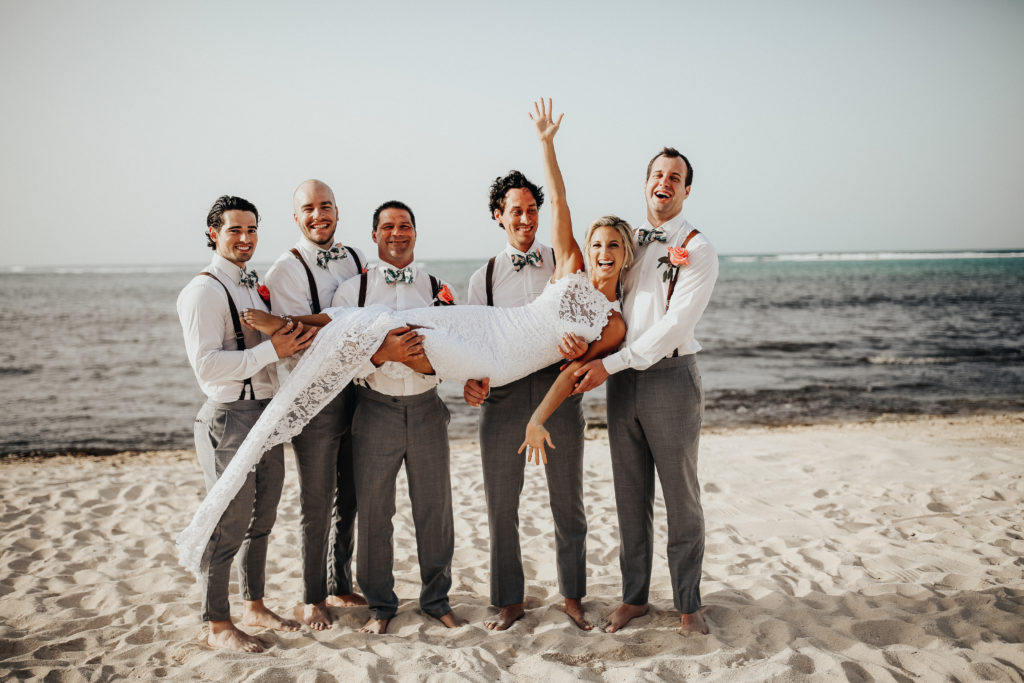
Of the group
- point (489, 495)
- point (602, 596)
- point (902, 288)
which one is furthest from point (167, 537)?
point (902, 288)

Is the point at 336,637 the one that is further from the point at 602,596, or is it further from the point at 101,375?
the point at 101,375

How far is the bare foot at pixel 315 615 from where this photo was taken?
3.84 m

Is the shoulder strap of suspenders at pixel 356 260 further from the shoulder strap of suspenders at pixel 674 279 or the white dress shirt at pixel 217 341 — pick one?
the shoulder strap of suspenders at pixel 674 279

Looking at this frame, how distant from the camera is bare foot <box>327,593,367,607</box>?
416 centimetres

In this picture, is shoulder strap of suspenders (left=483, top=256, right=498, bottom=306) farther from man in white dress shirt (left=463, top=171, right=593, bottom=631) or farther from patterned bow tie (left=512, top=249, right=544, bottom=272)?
patterned bow tie (left=512, top=249, right=544, bottom=272)

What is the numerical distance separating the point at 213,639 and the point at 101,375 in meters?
12.2

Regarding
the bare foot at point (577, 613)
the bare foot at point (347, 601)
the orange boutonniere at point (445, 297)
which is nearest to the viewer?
the orange boutonniere at point (445, 297)

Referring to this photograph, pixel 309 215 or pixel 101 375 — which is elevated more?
pixel 309 215

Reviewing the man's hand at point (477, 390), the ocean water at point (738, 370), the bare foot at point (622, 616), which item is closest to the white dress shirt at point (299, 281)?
the man's hand at point (477, 390)

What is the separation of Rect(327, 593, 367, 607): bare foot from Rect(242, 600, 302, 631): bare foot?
0.33 meters

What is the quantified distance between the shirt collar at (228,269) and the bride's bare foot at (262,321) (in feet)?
0.92

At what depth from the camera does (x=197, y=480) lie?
22.6ft

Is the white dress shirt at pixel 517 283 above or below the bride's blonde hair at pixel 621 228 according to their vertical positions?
below

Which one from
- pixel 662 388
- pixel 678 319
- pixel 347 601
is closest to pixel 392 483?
pixel 347 601
